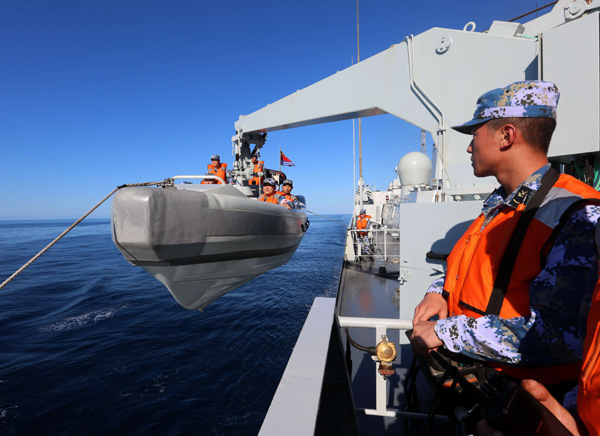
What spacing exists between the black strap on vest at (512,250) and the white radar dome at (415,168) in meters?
→ 8.47

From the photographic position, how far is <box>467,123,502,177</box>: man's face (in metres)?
1.04

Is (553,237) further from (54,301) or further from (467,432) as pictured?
(54,301)

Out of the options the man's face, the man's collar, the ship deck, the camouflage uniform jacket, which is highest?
the man's face

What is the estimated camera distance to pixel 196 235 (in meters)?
2.80

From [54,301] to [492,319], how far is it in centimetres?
1245

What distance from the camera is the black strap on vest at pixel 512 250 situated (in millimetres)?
859

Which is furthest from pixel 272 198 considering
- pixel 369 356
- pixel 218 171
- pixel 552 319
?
pixel 552 319

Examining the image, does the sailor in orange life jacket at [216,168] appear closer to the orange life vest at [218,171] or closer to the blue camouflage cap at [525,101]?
the orange life vest at [218,171]

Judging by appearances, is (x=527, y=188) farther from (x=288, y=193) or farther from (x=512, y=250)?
(x=288, y=193)

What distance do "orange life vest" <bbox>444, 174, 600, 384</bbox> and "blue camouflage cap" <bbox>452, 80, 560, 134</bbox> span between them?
25 centimetres

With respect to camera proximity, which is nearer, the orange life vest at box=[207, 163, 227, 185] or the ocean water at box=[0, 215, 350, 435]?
the ocean water at box=[0, 215, 350, 435]

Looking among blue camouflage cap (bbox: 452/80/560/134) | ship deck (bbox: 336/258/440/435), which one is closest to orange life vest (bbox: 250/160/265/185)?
ship deck (bbox: 336/258/440/435)

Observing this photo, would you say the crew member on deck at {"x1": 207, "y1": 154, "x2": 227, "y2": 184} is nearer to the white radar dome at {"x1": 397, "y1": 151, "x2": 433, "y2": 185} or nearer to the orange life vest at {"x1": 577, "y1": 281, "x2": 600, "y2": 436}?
the white radar dome at {"x1": 397, "y1": 151, "x2": 433, "y2": 185}

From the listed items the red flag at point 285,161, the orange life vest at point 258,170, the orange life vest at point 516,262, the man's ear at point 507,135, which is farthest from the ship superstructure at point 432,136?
the red flag at point 285,161
